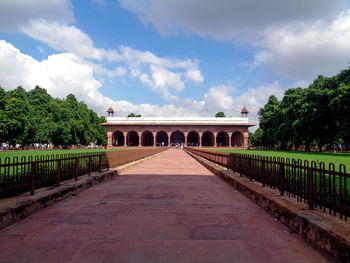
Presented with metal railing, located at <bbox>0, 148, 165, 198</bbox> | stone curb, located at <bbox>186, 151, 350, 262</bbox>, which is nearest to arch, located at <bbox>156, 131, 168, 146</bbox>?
metal railing, located at <bbox>0, 148, 165, 198</bbox>

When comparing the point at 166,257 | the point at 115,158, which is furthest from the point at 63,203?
the point at 115,158

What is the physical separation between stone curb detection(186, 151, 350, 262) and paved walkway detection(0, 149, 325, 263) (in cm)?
13

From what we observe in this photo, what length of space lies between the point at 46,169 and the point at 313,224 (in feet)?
18.1

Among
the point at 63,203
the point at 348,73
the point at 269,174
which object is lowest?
the point at 63,203

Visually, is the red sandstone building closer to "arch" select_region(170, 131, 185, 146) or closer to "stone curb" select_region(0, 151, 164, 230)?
"arch" select_region(170, 131, 185, 146)

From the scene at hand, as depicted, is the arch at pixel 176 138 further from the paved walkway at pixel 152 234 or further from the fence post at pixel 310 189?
the fence post at pixel 310 189

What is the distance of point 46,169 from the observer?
18.4 feet

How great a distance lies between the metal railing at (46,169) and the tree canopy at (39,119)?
27707mm

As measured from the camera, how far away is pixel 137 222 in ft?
12.0

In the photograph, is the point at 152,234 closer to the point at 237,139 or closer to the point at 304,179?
the point at 304,179

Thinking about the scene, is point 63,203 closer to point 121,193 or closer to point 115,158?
point 121,193

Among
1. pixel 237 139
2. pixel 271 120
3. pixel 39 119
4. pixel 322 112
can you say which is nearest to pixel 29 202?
pixel 322 112

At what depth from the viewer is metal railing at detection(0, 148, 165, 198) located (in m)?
4.62

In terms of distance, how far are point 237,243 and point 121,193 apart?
359cm
